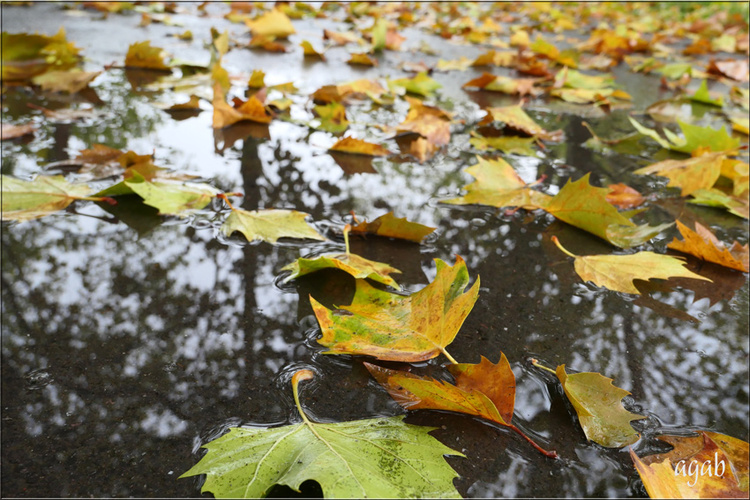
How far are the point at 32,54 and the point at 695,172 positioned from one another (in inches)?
116

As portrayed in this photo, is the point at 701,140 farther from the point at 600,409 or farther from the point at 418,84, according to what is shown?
the point at 600,409

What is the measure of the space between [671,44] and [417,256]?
5205 mm

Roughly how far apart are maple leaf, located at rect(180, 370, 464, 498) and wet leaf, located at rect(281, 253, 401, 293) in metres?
0.36

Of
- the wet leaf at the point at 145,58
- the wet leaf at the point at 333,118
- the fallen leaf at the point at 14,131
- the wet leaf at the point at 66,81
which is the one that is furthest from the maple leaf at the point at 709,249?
the wet leaf at the point at 145,58

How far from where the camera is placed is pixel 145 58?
2.92 m

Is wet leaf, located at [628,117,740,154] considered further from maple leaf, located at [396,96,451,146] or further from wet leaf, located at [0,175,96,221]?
→ wet leaf, located at [0,175,96,221]

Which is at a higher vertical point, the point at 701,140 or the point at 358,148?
the point at 701,140

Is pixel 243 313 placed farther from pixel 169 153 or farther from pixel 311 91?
pixel 311 91

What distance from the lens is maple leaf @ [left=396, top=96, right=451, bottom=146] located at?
2.03 meters

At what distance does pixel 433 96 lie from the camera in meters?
2.79

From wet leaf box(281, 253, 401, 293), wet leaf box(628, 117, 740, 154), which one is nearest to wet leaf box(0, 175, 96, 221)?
wet leaf box(281, 253, 401, 293)

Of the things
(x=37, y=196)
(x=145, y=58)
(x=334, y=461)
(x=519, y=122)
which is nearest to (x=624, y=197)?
(x=519, y=122)

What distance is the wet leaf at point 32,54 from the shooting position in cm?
249

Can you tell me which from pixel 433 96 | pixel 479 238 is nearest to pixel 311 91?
pixel 433 96
